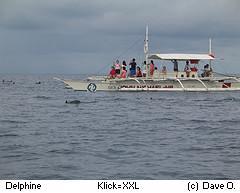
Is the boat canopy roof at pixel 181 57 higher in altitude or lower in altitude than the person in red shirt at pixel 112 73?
higher

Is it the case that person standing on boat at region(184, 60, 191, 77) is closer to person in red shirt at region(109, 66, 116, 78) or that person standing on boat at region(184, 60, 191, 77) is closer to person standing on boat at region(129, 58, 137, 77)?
person standing on boat at region(129, 58, 137, 77)

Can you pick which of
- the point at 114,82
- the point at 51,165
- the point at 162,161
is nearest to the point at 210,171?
the point at 162,161

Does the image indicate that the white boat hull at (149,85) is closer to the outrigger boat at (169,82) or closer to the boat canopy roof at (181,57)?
the outrigger boat at (169,82)

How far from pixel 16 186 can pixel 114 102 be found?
70.2ft

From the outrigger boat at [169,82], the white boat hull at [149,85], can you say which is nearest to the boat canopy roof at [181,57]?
the outrigger boat at [169,82]

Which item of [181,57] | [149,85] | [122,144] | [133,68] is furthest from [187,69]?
[122,144]

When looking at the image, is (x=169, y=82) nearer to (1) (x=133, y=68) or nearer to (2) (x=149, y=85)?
(2) (x=149, y=85)

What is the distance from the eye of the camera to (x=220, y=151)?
12.0 m

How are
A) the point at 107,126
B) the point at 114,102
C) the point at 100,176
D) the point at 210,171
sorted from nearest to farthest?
the point at 100,176 < the point at 210,171 < the point at 107,126 < the point at 114,102

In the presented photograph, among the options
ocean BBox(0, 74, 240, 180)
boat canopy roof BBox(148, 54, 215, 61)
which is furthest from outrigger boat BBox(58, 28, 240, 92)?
ocean BBox(0, 74, 240, 180)

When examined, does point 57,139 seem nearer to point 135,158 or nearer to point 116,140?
point 116,140

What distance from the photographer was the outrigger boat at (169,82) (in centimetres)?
3209

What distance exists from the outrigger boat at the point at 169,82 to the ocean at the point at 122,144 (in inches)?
335

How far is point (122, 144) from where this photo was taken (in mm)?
12867
